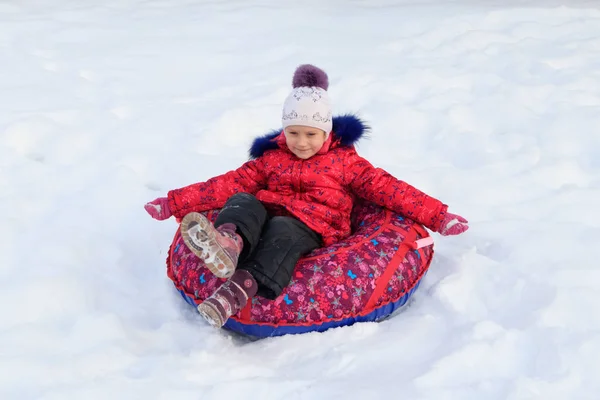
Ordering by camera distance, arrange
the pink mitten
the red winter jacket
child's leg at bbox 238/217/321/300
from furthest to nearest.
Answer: the pink mitten, the red winter jacket, child's leg at bbox 238/217/321/300

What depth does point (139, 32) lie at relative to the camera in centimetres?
637

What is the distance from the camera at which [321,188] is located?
287cm

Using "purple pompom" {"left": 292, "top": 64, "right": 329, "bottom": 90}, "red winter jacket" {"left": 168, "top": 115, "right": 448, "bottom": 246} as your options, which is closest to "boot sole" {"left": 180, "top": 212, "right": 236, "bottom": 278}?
"red winter jacket" {"left": 168, "top": 115, "right": 448, "bottom": 246}

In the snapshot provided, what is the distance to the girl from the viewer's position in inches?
102

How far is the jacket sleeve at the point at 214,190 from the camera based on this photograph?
2.94 m

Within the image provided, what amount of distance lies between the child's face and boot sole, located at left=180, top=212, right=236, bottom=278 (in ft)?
2.44

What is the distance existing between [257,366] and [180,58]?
3.97 m

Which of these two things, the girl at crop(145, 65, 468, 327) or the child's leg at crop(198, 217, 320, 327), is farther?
the girl at crop(145, 65, 468, 327)


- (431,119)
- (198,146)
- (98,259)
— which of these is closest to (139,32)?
(198,146)

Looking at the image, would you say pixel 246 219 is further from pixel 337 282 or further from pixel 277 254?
pixel 337 282

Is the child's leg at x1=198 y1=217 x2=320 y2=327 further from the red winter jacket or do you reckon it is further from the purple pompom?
the purple pompom

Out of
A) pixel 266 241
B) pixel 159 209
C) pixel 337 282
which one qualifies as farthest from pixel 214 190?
pixel 337 282

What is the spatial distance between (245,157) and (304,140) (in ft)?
4.22

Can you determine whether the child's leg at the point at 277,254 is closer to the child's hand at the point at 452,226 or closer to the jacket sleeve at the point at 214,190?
the jacket sleeve at the point at 214,190
